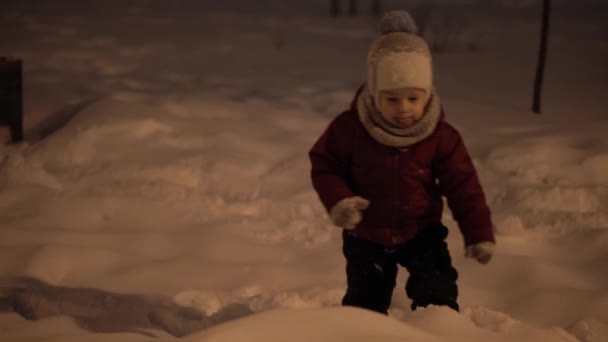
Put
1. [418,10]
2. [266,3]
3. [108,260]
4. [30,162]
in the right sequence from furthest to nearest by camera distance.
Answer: [266,3] < [418,10] < [30,162] < [108,260]

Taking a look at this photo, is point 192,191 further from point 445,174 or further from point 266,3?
point 266,3

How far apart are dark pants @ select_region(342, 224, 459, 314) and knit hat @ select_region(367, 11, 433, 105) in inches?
20.4

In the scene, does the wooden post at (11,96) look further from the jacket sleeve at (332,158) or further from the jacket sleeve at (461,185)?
the jacket sleeve at (461,185)

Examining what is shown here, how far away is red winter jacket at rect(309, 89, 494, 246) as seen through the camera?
2309 mm

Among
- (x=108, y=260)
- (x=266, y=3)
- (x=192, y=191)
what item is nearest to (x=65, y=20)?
(x=266, y=3)

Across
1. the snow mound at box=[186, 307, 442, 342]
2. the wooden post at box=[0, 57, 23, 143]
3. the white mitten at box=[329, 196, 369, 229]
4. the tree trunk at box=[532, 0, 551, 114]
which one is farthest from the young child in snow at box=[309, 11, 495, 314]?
the tree trunk at box=[532, 0, 551, 114]

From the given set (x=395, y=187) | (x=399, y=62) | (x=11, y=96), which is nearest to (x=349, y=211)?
(x=395, y=187)

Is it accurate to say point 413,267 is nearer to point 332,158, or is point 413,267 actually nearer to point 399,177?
point 399,177

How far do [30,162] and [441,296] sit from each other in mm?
3144

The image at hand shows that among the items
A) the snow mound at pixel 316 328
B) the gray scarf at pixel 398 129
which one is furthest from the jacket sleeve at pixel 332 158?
the snow mound at pixel 316 328

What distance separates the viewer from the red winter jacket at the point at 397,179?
90.9 inches

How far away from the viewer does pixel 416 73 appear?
223cm

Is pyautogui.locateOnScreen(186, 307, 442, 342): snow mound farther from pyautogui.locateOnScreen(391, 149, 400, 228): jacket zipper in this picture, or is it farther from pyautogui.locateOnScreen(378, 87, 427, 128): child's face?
pyautogui.locateOnScreen(378, 87, 427, 128): child's face

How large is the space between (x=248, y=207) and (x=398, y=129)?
6.34 feet
